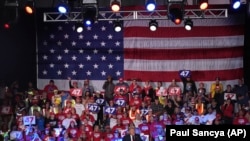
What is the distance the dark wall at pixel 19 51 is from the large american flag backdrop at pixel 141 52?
442 millimetres

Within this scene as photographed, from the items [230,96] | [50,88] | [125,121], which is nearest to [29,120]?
[125,121]

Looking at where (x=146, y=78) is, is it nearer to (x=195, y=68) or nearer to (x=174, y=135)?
(x=195, y=68)

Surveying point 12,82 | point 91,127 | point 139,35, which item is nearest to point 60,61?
point 12,82

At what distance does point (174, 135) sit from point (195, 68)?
1333 cm

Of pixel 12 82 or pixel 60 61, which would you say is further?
pixel 60 61

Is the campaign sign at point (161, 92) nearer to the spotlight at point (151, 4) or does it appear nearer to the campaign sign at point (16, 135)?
the campaign sign at point (16, 135)

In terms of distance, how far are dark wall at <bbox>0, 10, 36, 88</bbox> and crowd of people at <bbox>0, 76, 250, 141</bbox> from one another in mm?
719

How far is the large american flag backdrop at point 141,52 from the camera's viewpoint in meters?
19.6

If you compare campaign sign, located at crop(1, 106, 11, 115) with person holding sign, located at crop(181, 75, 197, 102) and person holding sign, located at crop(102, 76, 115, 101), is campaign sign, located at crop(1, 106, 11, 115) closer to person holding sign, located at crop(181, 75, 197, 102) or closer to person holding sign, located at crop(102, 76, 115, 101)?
person holding sign, located at crop(102, 76, 115, 101)

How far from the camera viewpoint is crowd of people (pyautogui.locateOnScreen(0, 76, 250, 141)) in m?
15.9

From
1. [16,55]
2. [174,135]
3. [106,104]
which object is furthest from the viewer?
[16,55]

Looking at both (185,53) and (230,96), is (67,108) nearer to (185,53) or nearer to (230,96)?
(185,53)

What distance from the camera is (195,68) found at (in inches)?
778

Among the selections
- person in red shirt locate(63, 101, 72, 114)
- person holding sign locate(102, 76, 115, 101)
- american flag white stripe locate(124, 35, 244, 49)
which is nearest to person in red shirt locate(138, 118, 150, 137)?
person in red shirt locate(63, 101, 72, 114)
